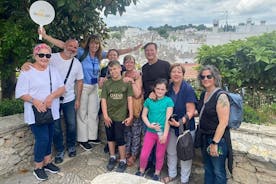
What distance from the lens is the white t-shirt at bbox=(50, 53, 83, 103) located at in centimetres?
365

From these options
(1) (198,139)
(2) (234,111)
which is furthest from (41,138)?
(2) (234,111)

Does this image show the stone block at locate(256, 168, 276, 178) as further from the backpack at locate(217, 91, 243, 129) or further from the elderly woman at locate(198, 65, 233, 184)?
the backpack at locate(217, 91, 243, 129)

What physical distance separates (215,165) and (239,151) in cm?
37

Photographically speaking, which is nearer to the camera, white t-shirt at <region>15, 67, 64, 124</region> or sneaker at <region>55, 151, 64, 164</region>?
white t-shirt at <region>15, 67, 64, 124</region>

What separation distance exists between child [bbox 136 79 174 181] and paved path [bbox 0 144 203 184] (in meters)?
0.44

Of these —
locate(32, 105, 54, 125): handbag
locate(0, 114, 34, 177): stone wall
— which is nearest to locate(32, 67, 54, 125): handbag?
locate(32, 105, 54, 125): handbag

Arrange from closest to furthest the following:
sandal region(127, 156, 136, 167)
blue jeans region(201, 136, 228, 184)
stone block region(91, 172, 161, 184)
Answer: stone block region(91, 172, 161, 184) → blue jeans region(201, 136, 228, 184) → sandal region(127, 156, 136, 167)

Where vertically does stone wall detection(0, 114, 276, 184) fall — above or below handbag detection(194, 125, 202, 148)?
below

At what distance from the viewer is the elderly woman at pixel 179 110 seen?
10.5 feet

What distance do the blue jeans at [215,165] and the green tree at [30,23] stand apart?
2.46m

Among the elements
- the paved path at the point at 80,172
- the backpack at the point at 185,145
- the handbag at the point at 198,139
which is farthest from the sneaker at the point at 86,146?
the handbag at the point at 198,139

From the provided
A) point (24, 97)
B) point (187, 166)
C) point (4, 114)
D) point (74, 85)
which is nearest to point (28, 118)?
point (24, 97)

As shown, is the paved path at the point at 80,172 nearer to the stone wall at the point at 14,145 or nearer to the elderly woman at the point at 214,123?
the stone wall at the point at 14,145

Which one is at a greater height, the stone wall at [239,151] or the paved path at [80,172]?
the stone wall at [239,151]
